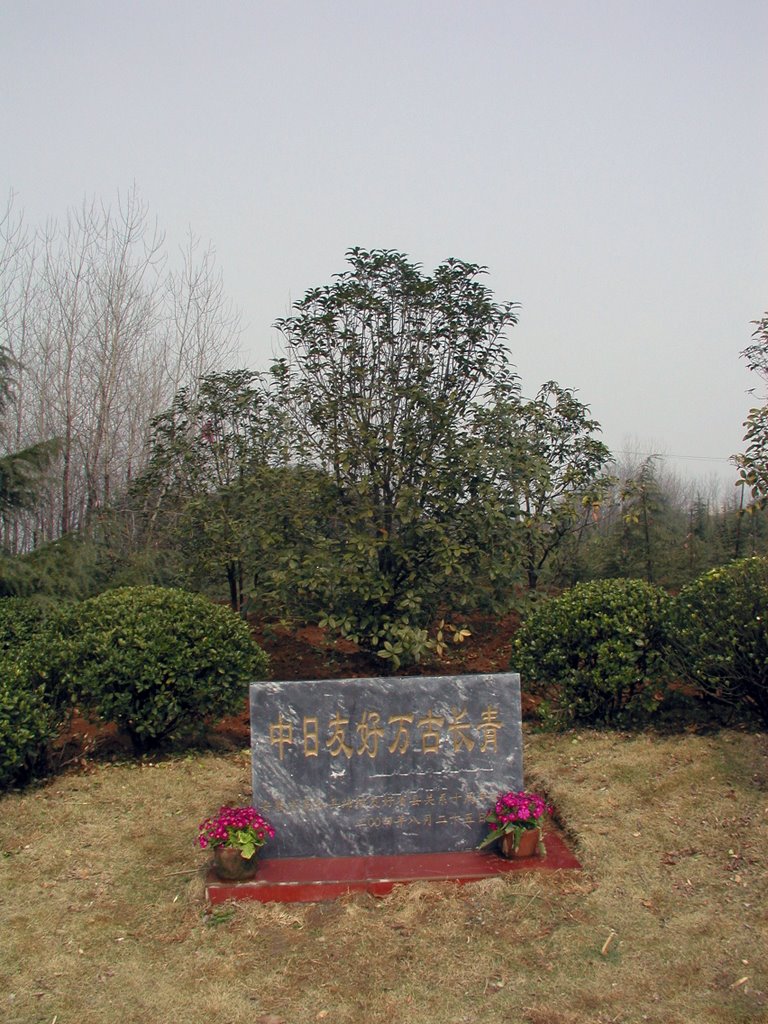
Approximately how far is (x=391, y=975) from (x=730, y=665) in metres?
2.83

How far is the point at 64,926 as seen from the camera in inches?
144

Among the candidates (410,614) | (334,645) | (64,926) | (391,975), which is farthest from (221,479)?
(391,975)

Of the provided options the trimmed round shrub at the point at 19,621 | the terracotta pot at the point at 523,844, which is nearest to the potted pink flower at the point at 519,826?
the terracotta pot at the point at 523,844

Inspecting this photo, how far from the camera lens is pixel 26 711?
4.73 meters

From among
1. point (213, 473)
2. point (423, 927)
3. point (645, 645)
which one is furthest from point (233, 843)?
point (213, 473)

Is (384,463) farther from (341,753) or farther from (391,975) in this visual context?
(391,975)

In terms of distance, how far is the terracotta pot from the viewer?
4086mm

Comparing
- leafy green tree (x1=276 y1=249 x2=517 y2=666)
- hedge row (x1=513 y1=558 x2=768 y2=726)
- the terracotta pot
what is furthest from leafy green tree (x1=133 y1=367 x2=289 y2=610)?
the terracotta pot

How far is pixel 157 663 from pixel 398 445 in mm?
2241

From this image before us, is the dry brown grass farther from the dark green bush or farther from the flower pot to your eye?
the dark green bush

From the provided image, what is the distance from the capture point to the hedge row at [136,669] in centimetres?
505

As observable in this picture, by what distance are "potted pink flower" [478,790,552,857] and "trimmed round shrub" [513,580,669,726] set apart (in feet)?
5.18

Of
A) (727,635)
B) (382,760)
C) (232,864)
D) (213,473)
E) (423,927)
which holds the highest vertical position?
(213,473)

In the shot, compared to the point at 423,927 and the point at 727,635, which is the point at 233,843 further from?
the point at 727,635
